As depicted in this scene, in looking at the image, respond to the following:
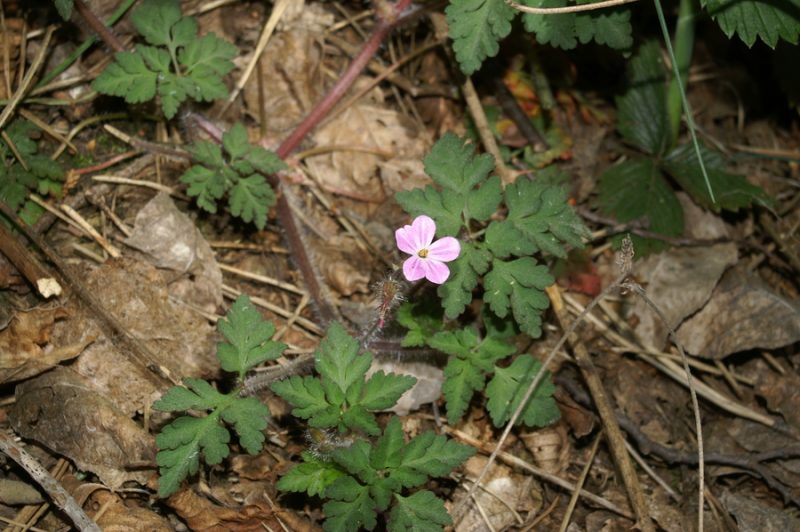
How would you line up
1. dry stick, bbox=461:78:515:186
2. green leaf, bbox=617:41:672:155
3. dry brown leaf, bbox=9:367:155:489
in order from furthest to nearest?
green leaf, bbox=617:41:672:155 → dry stick, bbox=461:78:515:186 → dry brown leaf, bbox=9:367:155:489

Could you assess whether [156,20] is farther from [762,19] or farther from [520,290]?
[762,19]

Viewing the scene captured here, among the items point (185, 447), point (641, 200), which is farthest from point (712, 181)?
point (185, 447)

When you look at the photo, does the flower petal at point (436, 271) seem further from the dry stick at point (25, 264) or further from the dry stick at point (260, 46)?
the dry stick at point (260, 46)

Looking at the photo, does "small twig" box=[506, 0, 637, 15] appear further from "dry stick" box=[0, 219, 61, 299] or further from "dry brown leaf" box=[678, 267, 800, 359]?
"dry stick" box=[0, 219, 61, 299]

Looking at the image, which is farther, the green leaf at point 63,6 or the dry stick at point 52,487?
the green leaf at point 63,6

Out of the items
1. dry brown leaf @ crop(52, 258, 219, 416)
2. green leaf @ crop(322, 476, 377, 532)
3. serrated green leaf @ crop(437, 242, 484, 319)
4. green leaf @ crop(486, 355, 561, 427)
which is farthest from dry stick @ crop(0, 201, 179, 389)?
green leaf @ crop(486, 355, 561, 427)

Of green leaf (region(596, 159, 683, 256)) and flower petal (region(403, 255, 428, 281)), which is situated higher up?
flower petal (region(403, 255, 428, 281))

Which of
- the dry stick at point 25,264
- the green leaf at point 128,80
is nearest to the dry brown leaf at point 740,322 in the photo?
the green leaf at point 128,80

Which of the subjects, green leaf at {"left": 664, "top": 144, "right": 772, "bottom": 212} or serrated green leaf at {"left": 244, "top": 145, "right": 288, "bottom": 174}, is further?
green leaf at {"left": 664, "top": 144, "right": 772, "bottom": 212}
